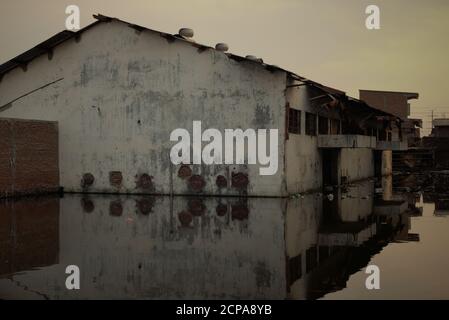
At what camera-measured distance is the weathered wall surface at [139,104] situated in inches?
760

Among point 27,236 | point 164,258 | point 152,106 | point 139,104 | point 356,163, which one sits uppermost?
point 139,104

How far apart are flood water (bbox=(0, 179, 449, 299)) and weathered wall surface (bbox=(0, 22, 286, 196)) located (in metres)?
3.02

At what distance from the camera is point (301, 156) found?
2069 cm

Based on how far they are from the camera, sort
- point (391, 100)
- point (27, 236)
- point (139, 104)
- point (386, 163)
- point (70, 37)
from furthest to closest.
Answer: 1. point (391, 100)
2. point (386, 163)
3. point (70, 37)
4. point (139, 104)
5. point (27, 236)

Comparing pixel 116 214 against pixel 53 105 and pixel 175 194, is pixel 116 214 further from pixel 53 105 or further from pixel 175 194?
pixel 53 105

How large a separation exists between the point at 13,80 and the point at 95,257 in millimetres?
15684

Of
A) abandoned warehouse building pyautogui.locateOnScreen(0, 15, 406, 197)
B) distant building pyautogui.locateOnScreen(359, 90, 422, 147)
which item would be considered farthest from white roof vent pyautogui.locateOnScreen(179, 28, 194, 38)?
distant building pyautogui.locateOnScreen(359, 90, 422, 147)

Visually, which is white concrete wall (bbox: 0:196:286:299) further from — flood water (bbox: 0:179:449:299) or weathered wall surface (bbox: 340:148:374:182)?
weathered wall surface (bbox: 340:148:374:182)

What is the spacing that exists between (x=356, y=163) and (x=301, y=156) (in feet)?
31.9

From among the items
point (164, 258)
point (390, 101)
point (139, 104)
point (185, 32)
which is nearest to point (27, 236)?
point (164, 258)

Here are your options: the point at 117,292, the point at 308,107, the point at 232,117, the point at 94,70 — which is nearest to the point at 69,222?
the point at 117,292

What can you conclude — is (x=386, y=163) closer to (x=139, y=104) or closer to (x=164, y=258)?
(x=139, y=104)

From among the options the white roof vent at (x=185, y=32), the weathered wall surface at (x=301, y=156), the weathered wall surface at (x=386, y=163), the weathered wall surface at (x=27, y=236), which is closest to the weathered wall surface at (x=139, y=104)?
the white roof vent at (x=185, y=32)

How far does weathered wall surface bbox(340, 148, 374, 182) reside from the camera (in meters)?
26.4
